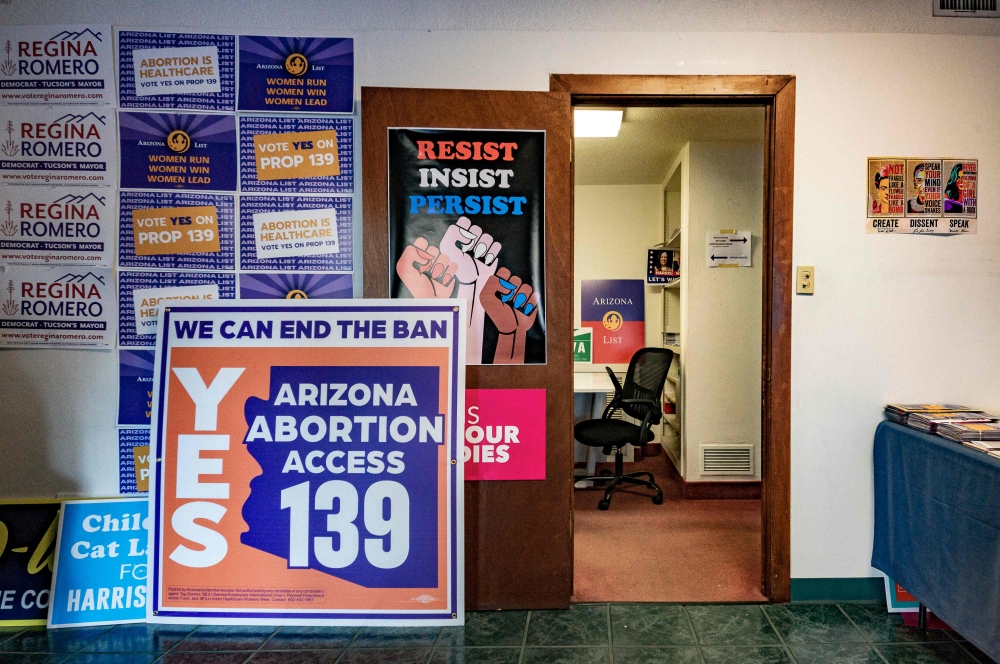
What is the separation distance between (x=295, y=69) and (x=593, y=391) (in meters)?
2.79

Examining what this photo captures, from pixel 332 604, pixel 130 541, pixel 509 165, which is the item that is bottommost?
pixel 332 604

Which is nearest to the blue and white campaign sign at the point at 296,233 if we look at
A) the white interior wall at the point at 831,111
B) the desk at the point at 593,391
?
the white interior wall at the point at 831,111

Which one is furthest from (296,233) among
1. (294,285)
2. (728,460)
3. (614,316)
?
(614,316)

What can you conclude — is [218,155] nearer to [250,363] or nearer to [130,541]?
[250,363]

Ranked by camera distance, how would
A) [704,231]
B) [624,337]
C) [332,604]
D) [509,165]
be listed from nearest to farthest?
[332,604], [509,165], [704,231], [624,337]

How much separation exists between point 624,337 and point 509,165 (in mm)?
3144

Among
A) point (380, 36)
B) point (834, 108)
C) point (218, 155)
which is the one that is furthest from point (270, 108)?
point (834, 108)

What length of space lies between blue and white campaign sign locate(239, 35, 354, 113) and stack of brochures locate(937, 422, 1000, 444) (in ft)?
8.58

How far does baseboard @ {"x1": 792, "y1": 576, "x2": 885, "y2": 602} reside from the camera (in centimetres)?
216

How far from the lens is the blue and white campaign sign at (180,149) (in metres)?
2.13

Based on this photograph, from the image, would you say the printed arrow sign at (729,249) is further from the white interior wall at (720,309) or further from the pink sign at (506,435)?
the pink sign at (506,435)

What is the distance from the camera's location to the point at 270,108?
83.5 inches

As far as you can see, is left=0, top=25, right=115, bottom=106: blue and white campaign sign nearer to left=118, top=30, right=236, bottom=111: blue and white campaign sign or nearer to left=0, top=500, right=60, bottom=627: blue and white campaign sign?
left=118, top=30, right=236, bottom=111: blue and white campaign sign

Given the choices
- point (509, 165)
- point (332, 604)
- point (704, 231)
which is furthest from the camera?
point (704, 231)
